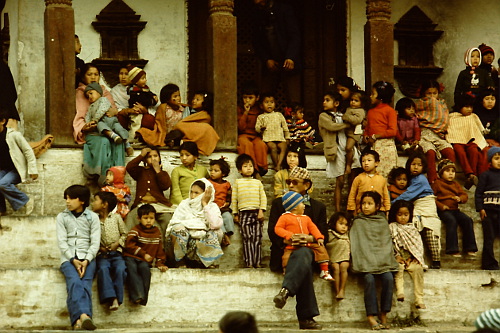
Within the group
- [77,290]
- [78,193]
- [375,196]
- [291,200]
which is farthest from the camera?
[375,196]

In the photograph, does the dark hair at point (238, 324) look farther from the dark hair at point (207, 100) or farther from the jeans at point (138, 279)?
the dark hair at point (207, 100)

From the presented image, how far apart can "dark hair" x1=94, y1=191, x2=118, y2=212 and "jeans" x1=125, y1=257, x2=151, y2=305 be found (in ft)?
2.39

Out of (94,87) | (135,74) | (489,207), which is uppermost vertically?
(135,74)

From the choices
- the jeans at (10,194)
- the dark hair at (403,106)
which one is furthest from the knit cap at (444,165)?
the jeans at (10,194)

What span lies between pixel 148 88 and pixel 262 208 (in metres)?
Result: 3.03

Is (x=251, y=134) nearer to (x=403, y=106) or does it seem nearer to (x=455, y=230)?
(x=403, y=106)

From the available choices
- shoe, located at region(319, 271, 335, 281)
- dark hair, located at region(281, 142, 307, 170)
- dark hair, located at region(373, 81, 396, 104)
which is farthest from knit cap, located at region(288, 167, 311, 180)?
dark hair, located at region(373, 81, 396, 104)

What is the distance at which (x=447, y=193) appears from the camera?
16250 mm

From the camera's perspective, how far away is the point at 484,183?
16.3m

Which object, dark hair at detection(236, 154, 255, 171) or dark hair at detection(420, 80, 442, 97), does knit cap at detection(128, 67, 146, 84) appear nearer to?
dark hair at detection(236, 154, 255, 171)

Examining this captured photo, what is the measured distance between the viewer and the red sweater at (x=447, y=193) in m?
16.2

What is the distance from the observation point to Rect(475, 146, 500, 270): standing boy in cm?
1598

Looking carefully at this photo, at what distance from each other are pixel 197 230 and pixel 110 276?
1147mm

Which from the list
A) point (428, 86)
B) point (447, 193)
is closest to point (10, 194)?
point (447, 193)
